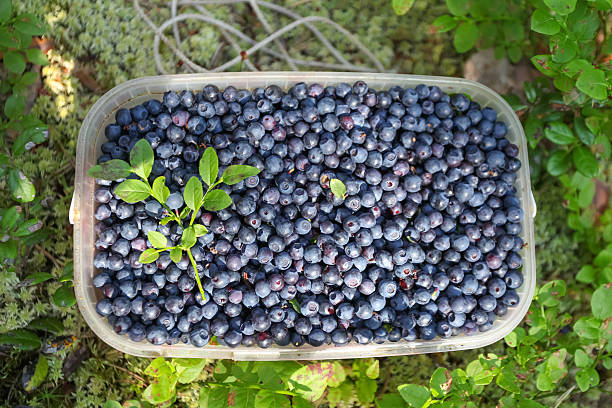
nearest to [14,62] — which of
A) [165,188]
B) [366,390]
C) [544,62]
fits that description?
[165,188]

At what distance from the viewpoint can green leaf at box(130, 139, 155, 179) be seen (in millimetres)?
1694

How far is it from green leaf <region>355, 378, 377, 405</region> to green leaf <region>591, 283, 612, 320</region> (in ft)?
3.19

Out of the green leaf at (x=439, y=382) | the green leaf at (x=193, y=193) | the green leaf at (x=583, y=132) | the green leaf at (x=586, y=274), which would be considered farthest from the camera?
the green leaf at (x=586, y=274)

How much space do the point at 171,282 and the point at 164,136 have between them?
56cm

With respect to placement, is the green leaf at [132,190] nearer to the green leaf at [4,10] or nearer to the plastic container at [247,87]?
the plastic container at [247,87]

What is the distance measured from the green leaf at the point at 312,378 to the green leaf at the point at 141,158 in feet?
3.16

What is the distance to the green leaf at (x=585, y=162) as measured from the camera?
2.14 m

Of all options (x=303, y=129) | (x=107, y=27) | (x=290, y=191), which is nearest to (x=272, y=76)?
(x=303, y=129)

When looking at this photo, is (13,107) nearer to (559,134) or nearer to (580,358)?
(559,134)

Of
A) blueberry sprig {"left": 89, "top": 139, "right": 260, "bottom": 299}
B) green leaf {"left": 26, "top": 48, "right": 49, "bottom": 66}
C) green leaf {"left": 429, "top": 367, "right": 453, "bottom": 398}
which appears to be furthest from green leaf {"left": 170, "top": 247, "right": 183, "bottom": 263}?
green leaf {"left": 26, "top": 48, "right": 49, "bottom": 66}

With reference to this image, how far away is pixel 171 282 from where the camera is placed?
1876 mm

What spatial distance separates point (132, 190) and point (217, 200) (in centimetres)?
29

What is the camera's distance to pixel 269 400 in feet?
6.08

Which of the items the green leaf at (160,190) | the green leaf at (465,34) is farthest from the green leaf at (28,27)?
the green leaf at (465,34)
